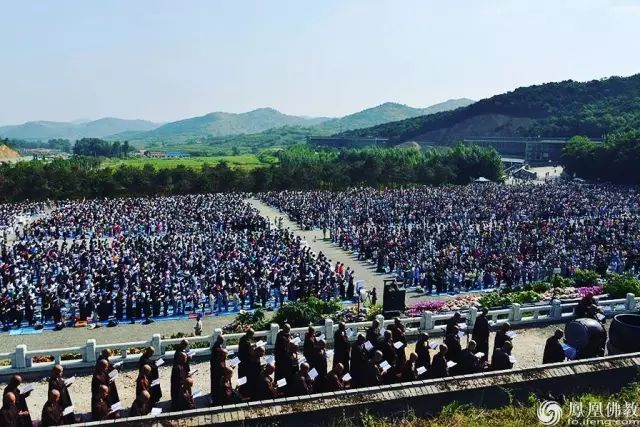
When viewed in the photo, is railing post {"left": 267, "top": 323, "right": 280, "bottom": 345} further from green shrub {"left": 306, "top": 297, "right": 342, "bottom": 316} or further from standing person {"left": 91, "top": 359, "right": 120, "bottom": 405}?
standing person {"left": 91, "top": 359, "right": 120, "bottom": 405}

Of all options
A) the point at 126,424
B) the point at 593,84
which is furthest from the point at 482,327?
the point at 593,84

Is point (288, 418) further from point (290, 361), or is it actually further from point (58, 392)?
point (58, 392)

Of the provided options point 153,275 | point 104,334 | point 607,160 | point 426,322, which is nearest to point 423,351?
point 426,322

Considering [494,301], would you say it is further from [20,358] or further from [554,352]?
[20,358]

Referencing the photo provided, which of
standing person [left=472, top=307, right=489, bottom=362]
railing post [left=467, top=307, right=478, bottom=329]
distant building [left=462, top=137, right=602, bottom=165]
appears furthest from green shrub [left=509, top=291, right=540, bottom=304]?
distant building [left=462, top=137, right=602, bottom=165]

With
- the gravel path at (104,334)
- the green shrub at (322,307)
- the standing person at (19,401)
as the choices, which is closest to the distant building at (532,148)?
the gravel path at (104,334)
